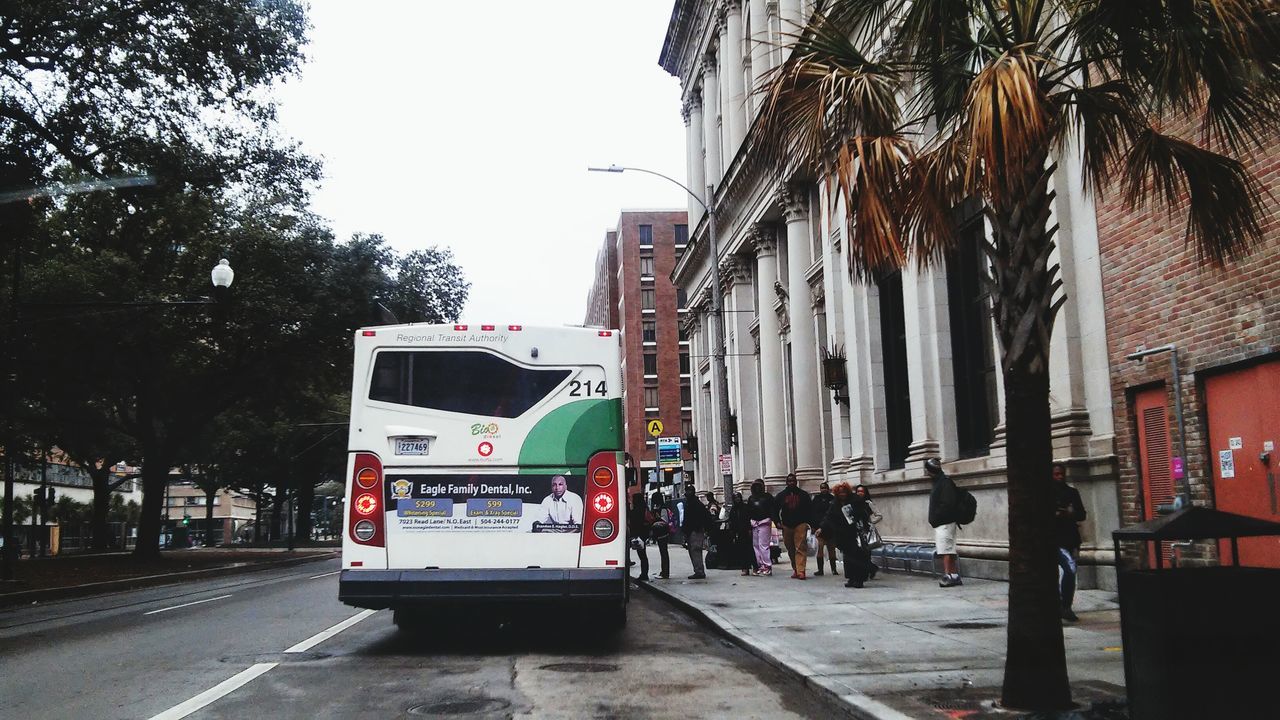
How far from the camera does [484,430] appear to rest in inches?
425

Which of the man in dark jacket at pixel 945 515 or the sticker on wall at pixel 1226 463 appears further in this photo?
the man in dark jacket at pixel 945 515

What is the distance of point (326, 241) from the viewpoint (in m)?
34.1

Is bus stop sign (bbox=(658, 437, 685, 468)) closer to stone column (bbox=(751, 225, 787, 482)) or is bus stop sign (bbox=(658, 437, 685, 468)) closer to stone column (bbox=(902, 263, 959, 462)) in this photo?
stone column (bbox=(751, 225, 787, 482))

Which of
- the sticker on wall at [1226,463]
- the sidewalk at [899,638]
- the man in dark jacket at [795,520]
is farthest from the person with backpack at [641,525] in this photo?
the sticker on wall at [1226,463]

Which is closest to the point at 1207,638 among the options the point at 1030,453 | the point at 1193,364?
the point at 1030,453

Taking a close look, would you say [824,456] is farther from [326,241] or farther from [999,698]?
[999,698]

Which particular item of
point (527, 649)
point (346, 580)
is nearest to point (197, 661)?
point (346, 580)

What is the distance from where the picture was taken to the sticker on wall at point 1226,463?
11.8 meters

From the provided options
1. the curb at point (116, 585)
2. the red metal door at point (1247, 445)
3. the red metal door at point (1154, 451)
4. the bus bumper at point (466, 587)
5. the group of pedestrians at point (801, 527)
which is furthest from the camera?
the curb at point (116, 585)

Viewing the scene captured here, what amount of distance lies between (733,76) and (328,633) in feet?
94.3

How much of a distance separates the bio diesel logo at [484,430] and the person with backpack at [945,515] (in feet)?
22.6

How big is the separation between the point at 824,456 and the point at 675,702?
21782 mm

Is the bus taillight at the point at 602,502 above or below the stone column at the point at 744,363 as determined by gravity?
below

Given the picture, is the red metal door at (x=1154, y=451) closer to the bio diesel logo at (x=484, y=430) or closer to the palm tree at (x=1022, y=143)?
the palm tree at (x=1022, y=143)
